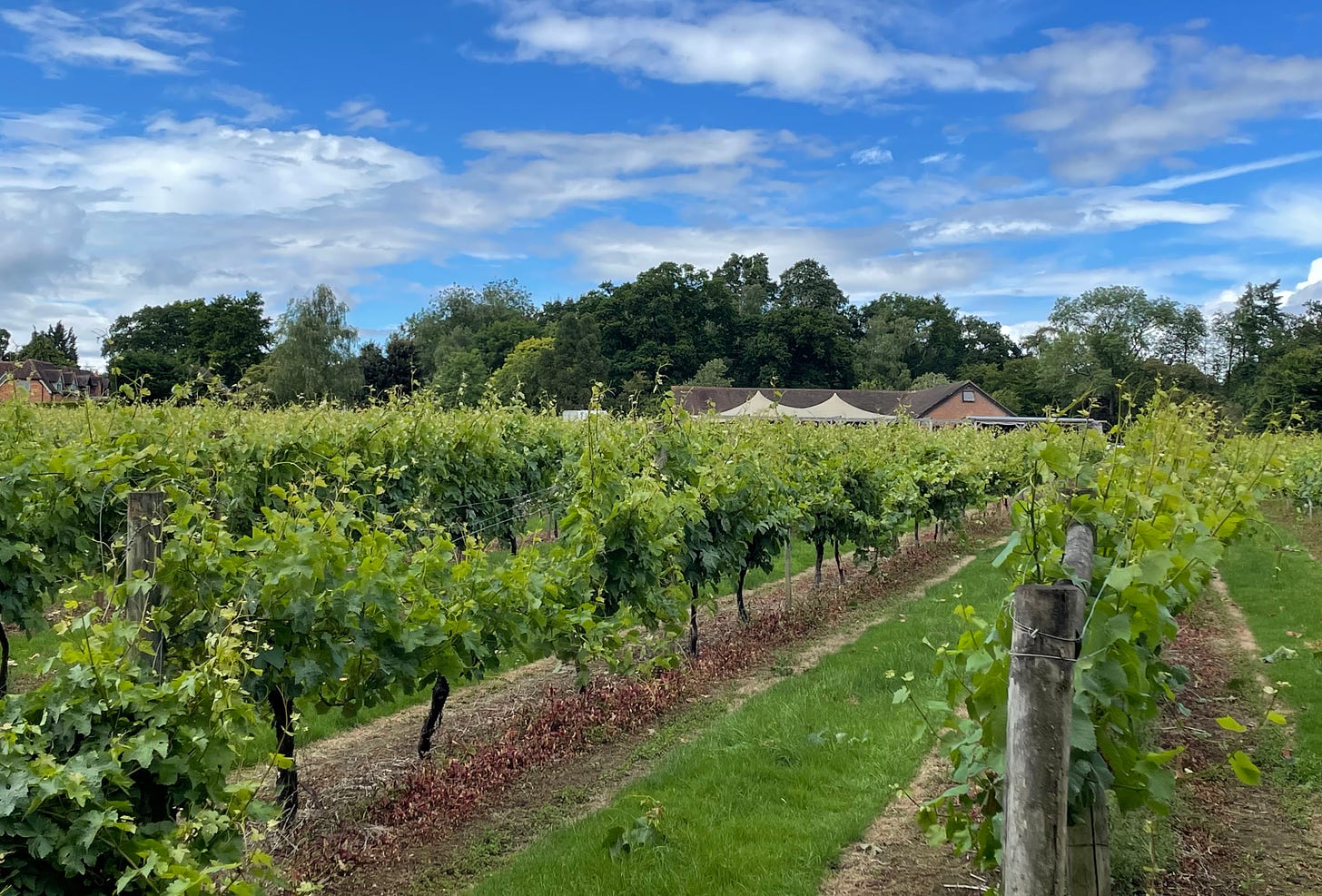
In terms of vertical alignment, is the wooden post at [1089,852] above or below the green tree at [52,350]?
below

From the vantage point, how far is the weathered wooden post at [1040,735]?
95.1 inches

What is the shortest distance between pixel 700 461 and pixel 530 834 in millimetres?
4938

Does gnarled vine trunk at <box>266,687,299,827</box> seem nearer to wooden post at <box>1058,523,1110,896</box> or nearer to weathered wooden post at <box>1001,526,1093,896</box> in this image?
weathered wooden post at <box>1001,526,1093,896</box>

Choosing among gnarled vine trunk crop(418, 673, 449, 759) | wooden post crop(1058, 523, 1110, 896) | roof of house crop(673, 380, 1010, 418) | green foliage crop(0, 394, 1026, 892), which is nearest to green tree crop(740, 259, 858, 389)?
roof of house crop(673, 380, 1010, 418)

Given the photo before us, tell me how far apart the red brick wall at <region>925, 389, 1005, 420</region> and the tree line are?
23.5ft

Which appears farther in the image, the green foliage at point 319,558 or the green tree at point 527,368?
the green tree at point 527,368

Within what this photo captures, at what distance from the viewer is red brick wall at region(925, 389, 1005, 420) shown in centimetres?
6357

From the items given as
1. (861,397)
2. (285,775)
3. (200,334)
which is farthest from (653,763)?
(200,334)

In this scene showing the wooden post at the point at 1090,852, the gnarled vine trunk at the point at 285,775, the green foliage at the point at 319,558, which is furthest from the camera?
the gnarled vine trunk at the point at 285,775

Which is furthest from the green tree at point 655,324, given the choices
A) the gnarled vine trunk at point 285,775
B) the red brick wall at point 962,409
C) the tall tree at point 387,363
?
the gnarled vine trunk at point 285,775

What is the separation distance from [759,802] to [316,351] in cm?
5221

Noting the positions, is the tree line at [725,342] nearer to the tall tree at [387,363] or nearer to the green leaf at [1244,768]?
the tall tree at [387,363]

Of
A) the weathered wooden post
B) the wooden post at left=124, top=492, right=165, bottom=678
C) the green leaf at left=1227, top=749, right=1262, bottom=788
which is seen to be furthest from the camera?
the wooden post at left=124, top=492, right=165, bottom=678

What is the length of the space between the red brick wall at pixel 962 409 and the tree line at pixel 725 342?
7.18 metres
